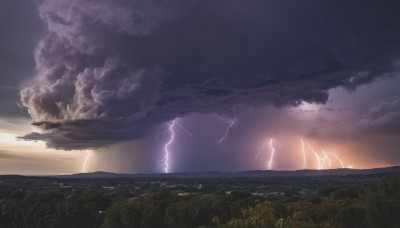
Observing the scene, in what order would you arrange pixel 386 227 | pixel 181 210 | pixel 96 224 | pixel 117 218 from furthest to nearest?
pixel 96 224
pixel 181 210
pixel 117 218
pixel 386 227

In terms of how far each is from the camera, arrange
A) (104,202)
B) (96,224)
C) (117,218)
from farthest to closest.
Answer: (104,202) → (96,224) → (117,218)

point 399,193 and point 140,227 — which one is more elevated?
point 399,193

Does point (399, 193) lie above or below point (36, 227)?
above

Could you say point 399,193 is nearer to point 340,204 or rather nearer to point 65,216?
point 340,204

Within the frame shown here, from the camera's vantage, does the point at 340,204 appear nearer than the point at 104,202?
Yes

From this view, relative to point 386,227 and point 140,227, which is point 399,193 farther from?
point 140,227

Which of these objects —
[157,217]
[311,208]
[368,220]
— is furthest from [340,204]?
[157,217]

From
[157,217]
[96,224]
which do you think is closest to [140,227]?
[157,217]

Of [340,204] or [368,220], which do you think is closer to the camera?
[368,220]

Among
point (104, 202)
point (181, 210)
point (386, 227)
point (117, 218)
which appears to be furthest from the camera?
point (104, 202)

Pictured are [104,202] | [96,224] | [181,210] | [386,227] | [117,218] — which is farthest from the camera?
[104,202]
